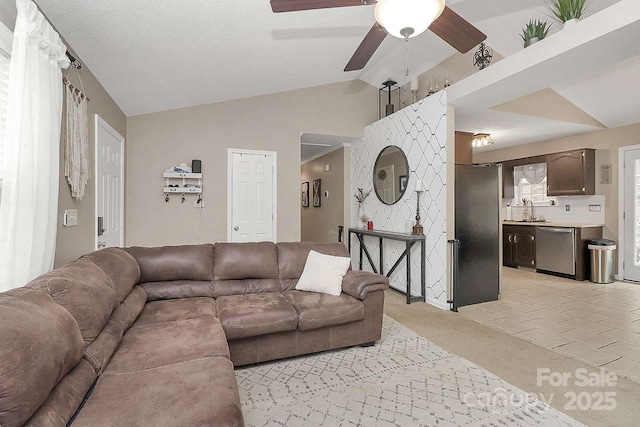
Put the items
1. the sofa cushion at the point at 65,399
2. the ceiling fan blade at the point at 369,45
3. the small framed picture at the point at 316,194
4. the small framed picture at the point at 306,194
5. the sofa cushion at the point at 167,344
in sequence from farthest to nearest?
the small framed picture at the point at 306,194
the small framed picture at the point at 316,194
the ceiling fan blade at the point at 369,45
the sofa cushion at the point at 167,344
the sofa cushion at the point at 65,399

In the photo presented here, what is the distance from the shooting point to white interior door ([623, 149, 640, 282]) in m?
4.92

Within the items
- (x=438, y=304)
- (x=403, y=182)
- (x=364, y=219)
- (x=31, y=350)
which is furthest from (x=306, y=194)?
(x=31, y=350)

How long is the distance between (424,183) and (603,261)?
3328 mm

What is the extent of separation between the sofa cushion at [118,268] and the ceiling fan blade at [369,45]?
2377mm

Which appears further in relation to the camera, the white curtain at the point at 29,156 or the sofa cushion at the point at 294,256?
the sofa cushion at the point at 294,256

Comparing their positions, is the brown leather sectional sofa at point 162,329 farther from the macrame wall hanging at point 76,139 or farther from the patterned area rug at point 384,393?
the macrame wall hanging at point 76,139

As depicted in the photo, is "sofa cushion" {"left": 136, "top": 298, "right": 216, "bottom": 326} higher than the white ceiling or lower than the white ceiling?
lower

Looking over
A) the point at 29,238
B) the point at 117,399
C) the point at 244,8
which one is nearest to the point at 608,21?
the point at 244,8

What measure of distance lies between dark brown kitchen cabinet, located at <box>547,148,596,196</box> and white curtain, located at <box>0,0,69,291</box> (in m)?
6.84

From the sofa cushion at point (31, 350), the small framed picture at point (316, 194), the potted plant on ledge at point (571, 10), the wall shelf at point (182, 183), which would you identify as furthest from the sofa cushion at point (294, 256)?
the small framed picture at point (316, 194)

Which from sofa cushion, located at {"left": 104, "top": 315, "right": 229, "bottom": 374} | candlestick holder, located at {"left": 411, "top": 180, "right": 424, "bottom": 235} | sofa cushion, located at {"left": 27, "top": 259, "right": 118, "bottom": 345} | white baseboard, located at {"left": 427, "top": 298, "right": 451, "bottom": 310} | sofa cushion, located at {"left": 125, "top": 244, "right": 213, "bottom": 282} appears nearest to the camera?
sofa cushion, located at {"left": 27, "top": 259, "right": 118, "bottom": 345}

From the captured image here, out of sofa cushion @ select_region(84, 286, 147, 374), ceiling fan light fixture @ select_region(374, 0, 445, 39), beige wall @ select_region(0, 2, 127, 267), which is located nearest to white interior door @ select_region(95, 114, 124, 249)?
beige wall @ select_region(0, 2, 127, 267)

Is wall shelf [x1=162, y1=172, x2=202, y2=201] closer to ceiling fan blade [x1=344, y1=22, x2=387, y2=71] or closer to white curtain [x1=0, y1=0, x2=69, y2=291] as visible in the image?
white curtain [x1=0, y1=0, x2=69, y2=291]

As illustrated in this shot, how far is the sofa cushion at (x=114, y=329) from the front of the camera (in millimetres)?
1493
